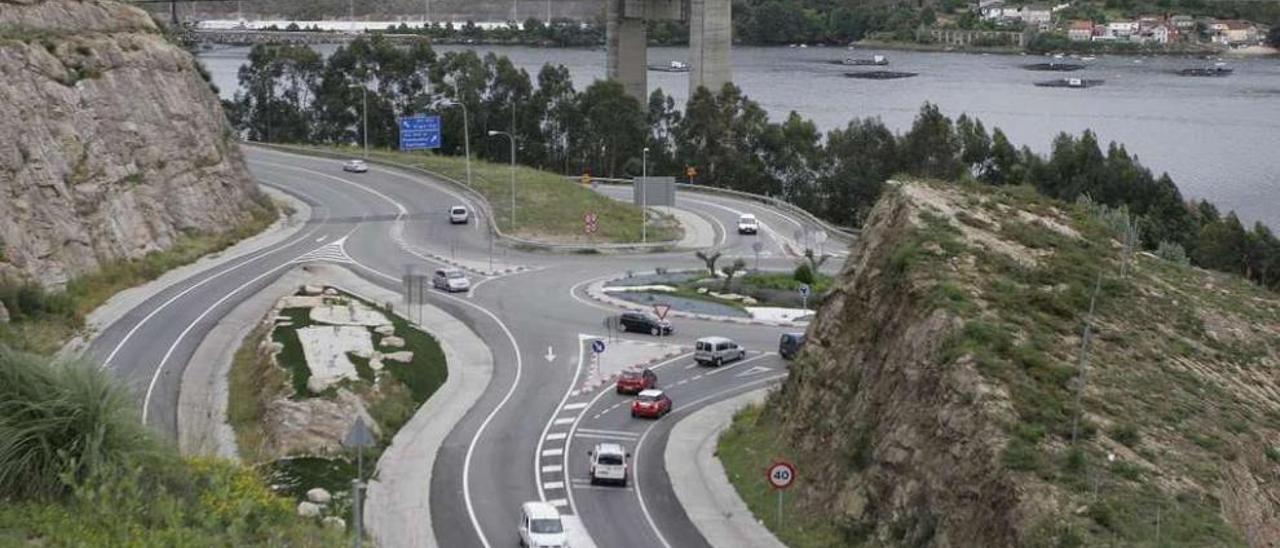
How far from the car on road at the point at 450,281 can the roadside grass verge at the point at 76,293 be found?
22.6 ft

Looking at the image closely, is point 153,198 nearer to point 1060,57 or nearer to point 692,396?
point 692,396

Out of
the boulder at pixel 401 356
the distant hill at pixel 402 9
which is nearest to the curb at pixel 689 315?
the boulder at pixel 401 356

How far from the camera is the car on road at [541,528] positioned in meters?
22.2

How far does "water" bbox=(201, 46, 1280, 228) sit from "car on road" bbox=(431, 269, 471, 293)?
4507cm

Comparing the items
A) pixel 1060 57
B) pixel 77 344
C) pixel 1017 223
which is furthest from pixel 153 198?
pixel 1060 57

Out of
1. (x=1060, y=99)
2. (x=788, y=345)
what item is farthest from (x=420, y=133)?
(x=1060, y=99)

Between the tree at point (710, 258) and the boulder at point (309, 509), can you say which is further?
the tree at point (710, 258)

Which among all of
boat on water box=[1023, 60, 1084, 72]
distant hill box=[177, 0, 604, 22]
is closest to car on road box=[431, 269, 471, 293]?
boat on water box=[1023, 60, 1084, 72]

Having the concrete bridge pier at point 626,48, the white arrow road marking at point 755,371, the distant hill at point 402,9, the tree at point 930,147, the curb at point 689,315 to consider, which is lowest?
the white arrow road marking at point 755,371

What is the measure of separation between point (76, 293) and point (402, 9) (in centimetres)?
12976

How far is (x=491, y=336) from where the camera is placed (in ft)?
129

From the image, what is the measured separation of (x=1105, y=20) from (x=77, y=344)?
139 m

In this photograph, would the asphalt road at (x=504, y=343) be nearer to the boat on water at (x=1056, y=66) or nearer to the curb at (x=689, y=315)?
the curb at (x=689, y=315)

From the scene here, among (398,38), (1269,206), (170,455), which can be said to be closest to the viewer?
(170,455)
